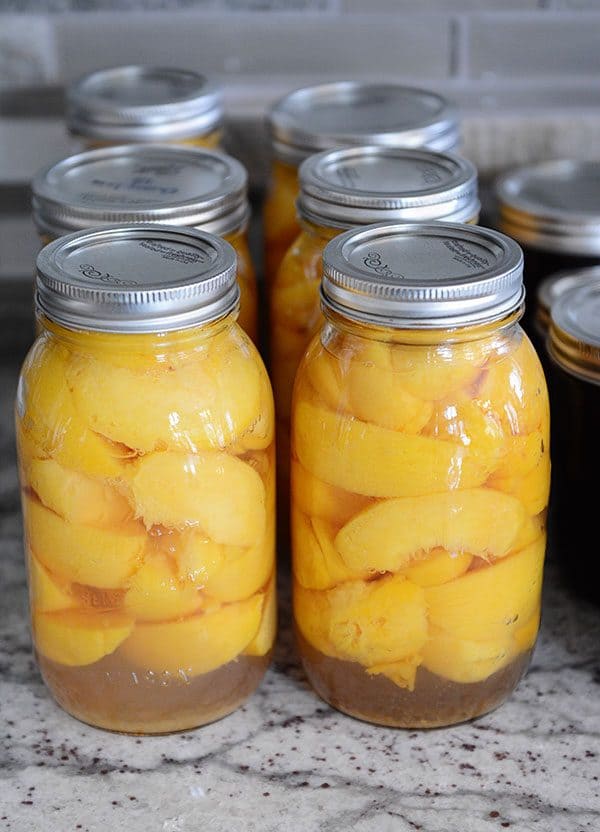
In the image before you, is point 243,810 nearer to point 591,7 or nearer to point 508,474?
point 508,474

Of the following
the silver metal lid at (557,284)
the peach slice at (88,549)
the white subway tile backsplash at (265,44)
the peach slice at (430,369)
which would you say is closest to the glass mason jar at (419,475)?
the peach slice at (430,369)

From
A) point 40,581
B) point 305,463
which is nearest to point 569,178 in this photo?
point 305,463

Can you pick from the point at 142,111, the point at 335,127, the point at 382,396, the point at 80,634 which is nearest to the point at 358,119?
the point at 335,127

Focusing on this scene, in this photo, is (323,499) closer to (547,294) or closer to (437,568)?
(437,568)

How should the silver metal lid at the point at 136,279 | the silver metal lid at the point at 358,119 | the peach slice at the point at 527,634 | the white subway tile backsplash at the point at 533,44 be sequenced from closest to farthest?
the silver metal lid at the point at 136,279
the peach slice at the point at 527,634
the silver metal lid at the point at 358,119
the white subway tile backsplash at the point at 533,44

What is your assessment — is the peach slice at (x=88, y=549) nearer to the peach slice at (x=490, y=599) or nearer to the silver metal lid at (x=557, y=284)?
the peach slice at (x=490, y=599)
